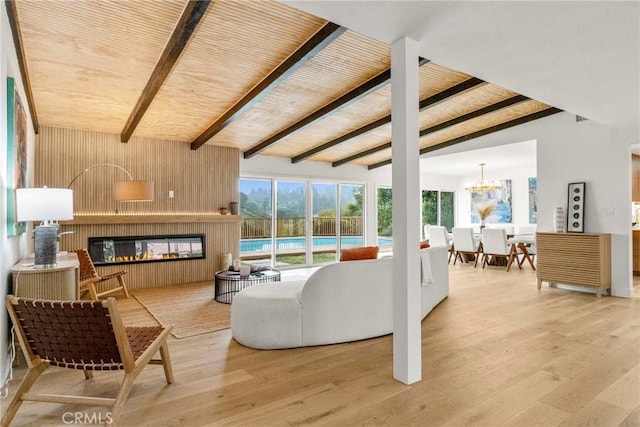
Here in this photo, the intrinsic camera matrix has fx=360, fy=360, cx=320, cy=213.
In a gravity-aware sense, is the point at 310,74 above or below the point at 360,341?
above

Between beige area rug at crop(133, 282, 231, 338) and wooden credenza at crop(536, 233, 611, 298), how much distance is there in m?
4.64

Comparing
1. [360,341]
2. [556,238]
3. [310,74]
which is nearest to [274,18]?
[310,74]

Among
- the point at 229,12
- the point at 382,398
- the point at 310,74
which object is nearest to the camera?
the point at 382,398

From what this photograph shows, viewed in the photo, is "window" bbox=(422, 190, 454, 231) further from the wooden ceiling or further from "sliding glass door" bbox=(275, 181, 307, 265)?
"sliding glass door" bbox=(275, 181, 307, 265)

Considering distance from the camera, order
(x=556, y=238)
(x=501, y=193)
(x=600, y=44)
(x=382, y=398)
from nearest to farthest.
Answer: (x=382, y=398)
(x=600, y=44)
(x=556, y=238)
(x=501, y=193)

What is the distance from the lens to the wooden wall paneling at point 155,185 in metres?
5.56

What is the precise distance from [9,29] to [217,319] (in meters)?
3.18

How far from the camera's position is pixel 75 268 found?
9.71ft

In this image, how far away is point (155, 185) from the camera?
633 cm

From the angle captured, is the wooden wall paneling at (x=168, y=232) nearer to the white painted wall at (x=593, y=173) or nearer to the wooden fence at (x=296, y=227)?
the wooden fence at (x=296, y=227)

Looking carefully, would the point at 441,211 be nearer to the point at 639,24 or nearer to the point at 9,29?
the point at 639,24

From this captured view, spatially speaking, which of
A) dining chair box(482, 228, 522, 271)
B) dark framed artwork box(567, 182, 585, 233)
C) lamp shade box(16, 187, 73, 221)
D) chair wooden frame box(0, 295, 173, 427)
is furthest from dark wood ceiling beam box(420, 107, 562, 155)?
lamp shade box(16, 187, 73, 221)

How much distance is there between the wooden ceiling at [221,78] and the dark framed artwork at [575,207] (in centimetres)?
124

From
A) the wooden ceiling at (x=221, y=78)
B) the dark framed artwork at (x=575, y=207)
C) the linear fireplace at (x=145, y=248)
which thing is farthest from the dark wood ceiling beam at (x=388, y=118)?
the linear fireplace at (x=145, y=248)
